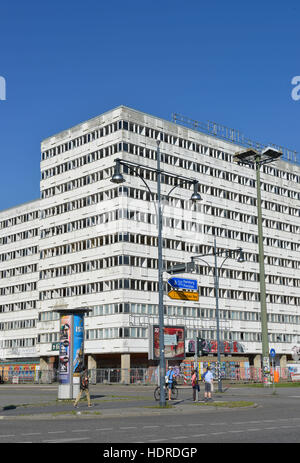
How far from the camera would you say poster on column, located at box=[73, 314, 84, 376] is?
29.9m

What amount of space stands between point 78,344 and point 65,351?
27.9 inches

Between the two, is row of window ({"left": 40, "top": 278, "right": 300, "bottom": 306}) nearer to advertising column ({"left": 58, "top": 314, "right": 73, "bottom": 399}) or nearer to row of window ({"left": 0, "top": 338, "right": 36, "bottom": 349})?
row of window ({"left": 0, "top": 338, "right": 36, "bottom": 349})

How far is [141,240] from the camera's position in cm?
6950

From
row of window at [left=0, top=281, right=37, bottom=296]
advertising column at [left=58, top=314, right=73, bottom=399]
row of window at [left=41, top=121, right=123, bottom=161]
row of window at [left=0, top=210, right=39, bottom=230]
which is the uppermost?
row of window at [left=41, top=121, right=123, bottom=161]

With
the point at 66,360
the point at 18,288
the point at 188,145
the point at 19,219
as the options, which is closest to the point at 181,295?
the point at 66,360

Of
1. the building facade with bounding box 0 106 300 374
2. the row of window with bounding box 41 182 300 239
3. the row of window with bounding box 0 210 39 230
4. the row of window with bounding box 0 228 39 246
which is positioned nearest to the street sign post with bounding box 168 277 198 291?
the building facade with bounding box 0 106 300 374

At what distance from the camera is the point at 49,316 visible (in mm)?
76625

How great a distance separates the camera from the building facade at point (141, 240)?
68.4 m

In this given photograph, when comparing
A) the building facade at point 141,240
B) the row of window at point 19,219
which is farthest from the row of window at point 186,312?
the row of window at point 19,219

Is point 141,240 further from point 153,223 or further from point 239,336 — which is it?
point 239,336

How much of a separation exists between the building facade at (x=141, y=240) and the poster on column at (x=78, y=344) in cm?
3007

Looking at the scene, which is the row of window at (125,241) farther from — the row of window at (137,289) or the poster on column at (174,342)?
the poster on column at (174,342)

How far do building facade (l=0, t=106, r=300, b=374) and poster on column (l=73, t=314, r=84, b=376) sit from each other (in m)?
30.1
